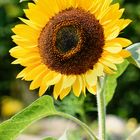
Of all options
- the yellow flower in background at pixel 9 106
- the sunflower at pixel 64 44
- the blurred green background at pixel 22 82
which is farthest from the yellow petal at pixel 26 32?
the yellow flower in background at pixel 9 106

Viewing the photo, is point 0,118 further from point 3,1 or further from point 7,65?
point 3,1

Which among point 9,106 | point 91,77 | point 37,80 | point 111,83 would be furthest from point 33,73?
point 9,106

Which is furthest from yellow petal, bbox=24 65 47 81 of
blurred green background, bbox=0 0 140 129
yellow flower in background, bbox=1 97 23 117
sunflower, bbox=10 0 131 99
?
yellow flower in background, bbox=1 97 23 117

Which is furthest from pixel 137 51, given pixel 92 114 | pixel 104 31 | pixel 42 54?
pixel 92 114

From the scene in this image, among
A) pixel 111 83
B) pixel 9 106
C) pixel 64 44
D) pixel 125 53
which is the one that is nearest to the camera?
pixel 125 53

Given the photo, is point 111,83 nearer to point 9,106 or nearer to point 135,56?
point 135,56

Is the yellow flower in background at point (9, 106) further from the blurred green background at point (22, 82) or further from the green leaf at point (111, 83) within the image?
the green leaf at point (111, 83)
